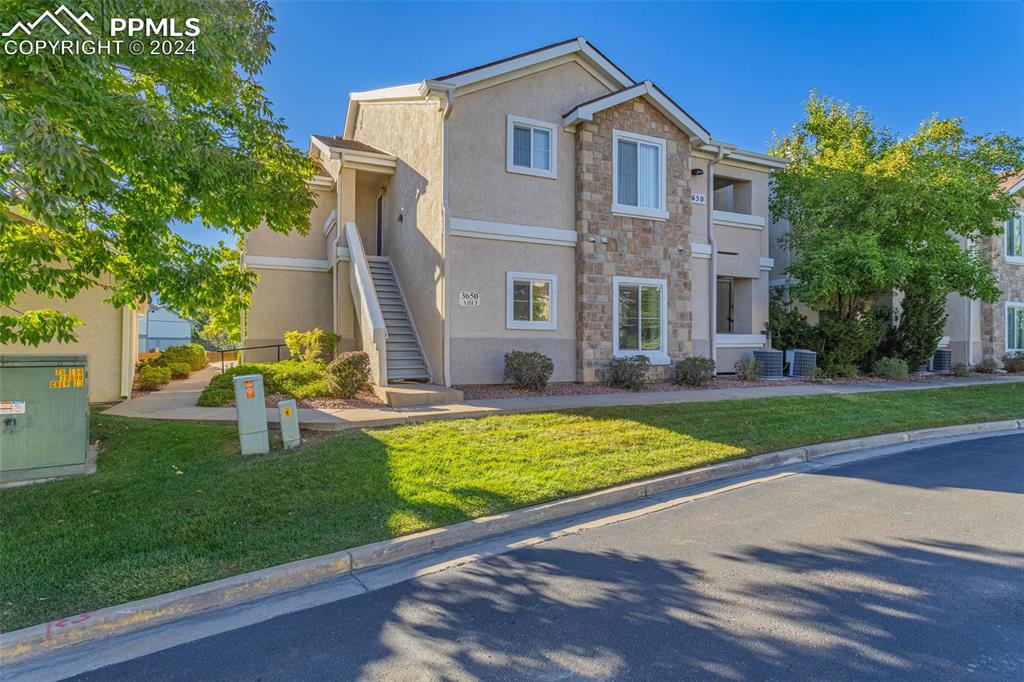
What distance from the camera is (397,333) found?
538 inches

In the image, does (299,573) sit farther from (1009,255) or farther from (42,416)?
(1009,255)

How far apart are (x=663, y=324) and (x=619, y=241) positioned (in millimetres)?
2524

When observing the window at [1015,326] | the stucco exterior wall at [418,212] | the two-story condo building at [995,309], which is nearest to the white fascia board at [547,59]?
the stucco exterior wall at [418,212]

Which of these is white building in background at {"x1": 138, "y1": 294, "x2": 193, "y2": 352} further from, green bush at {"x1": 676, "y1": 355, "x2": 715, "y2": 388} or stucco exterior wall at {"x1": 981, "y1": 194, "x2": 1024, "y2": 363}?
stucco exterior wall at {"x1": 981, "y1": 194, "x2": 1024, "y2": 363}

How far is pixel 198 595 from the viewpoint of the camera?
4.11 m

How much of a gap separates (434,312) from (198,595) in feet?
29.3

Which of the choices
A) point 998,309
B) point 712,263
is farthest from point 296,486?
point 998,309

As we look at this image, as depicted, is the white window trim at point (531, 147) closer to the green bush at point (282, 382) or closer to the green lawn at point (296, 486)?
the green lawn at point (296, 486)

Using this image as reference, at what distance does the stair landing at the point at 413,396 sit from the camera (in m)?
10.3

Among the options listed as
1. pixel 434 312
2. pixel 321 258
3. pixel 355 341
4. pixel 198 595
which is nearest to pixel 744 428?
pixel 434 312

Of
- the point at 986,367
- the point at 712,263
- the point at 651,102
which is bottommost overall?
the point at 986,367

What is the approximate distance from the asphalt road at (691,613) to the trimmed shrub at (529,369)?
6.82m

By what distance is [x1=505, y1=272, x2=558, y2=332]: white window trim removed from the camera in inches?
512

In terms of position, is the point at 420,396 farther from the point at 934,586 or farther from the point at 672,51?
the point at 672,51
